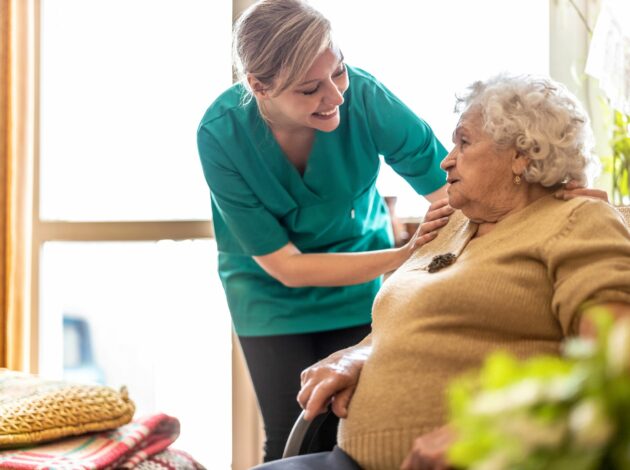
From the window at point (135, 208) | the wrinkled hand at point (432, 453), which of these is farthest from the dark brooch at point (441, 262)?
the window at point (135, 208)

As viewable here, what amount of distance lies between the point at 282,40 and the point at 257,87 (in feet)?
0.48

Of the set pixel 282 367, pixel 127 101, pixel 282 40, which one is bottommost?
pixel 282 367

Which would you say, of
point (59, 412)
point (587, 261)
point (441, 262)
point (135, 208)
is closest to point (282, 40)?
point (441, 262)

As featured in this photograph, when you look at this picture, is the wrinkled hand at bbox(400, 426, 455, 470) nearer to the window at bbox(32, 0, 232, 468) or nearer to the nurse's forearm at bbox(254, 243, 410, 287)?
the nurse's forearm at bbox(254, 243, 410, 287)

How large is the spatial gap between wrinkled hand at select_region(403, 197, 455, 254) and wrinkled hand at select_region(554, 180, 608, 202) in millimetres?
300

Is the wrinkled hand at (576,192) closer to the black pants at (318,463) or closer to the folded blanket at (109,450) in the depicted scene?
the black pants at (318,463)

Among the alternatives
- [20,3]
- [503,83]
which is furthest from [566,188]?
[20,3]

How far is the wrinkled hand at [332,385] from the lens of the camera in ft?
5.20

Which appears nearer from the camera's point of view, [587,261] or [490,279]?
[587,261]

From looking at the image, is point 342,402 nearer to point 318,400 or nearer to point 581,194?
point 318,400

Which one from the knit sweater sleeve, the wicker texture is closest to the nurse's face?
the knit sweater sleeve

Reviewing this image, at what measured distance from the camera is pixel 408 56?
2.77 meters

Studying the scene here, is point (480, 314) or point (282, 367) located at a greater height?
point (480, 314)

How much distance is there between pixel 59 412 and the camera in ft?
6.47
